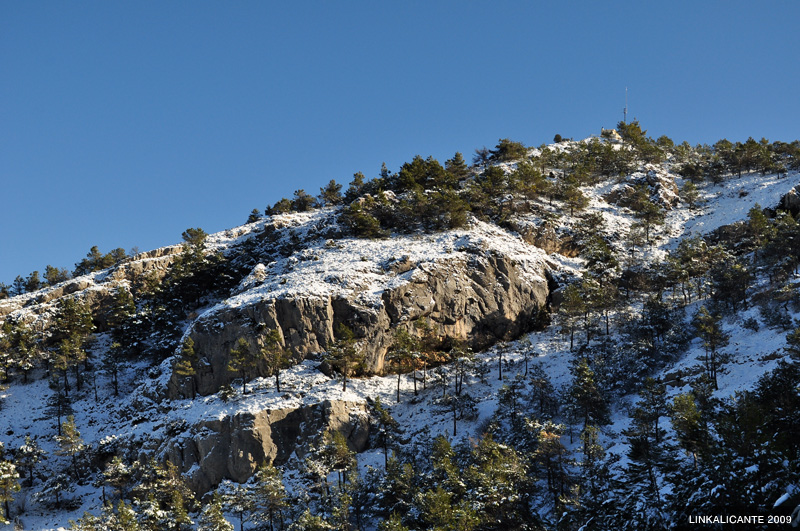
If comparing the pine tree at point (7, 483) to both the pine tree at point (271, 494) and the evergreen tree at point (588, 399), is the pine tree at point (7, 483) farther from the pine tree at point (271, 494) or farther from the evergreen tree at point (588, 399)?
the evergreen tree at point (588, 399)

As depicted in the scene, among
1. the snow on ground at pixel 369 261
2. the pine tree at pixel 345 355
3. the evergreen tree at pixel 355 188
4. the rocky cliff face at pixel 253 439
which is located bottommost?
the rocky cliff face at pixel 253 439

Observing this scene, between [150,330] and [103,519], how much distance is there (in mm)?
35158

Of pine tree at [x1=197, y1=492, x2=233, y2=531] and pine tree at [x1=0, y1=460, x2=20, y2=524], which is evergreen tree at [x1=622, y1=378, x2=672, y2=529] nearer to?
pine tree at [x1=197, y1=492, x2=233, y2=531]

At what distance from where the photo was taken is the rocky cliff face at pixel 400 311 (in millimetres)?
61156

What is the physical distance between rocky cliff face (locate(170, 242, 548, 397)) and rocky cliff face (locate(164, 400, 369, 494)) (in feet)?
25.0

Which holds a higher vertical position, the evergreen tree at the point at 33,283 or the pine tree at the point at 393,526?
the evergreen tree at the point at 33,283

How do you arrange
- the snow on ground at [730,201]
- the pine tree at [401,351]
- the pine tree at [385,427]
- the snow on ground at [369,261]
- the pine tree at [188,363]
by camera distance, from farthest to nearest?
the snow on ground at [730,201] → the snow on ground at [369,261] → the pine tree at [401,351] → the pine tree at [188,363] → the pine tree at [385,427]

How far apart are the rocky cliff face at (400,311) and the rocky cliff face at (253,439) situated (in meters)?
7.63

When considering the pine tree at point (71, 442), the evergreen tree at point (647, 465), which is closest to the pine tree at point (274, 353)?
the pine tree at point (71, 442)

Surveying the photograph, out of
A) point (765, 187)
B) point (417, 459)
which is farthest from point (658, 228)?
point (417, 459)

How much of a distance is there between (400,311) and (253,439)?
22052 millimetres

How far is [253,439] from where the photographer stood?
169 ft

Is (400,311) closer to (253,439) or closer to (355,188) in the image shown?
A: (253,439)

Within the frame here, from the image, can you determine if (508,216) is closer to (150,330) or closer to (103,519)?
(150,330)
